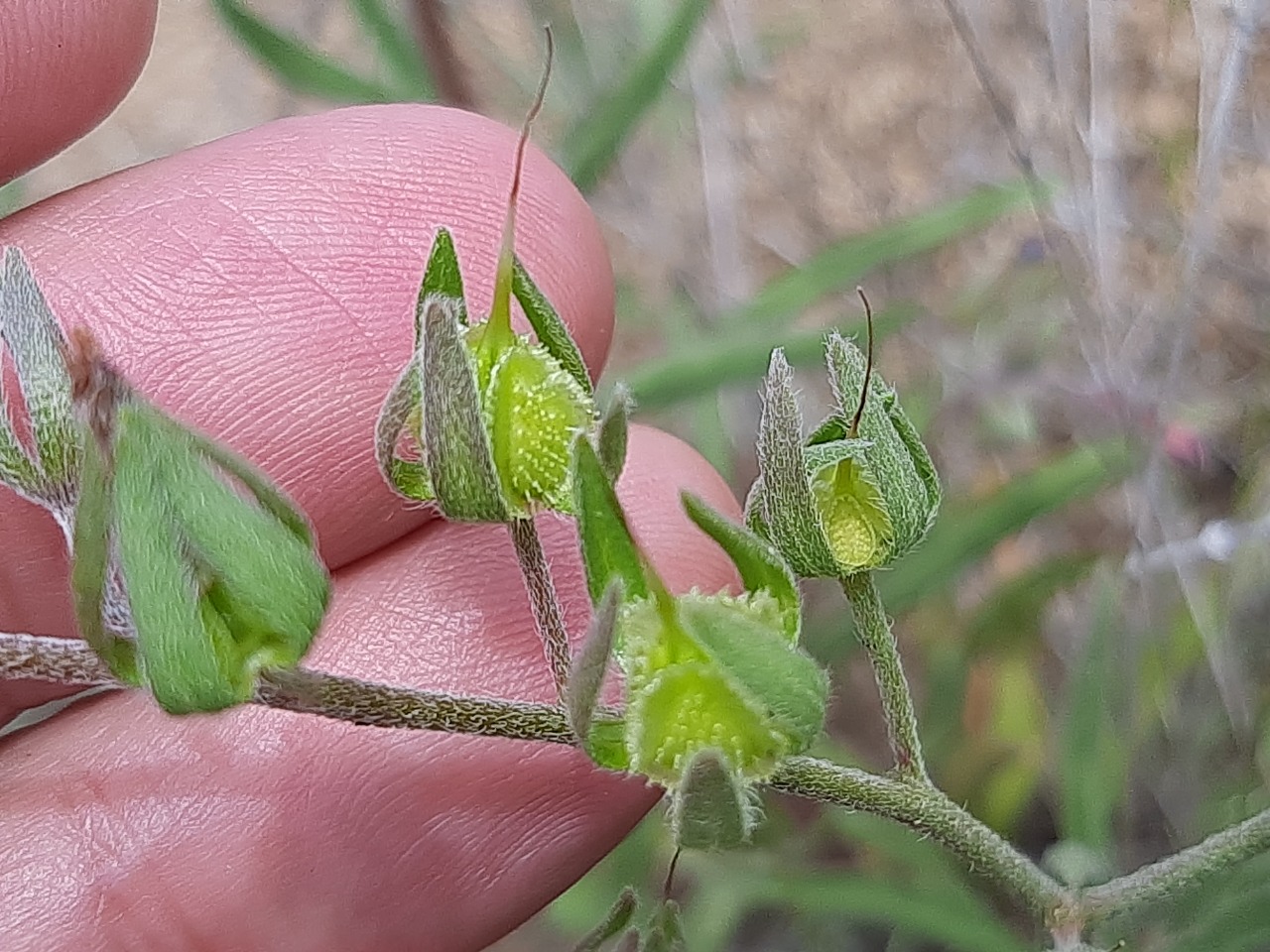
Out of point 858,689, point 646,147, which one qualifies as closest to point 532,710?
point 858,689

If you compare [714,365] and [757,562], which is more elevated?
[757,562]

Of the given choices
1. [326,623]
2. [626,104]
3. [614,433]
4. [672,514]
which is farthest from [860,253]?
[614,433]

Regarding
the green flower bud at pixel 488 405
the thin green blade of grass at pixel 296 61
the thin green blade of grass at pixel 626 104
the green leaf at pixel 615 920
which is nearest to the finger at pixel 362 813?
the green leaf at pixel 615 920

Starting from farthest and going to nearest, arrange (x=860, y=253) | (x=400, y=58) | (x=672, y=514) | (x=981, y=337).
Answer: (x=981, y=337) < (x=400, y=58) < (x=860, y=253) < (x=672, y=514)

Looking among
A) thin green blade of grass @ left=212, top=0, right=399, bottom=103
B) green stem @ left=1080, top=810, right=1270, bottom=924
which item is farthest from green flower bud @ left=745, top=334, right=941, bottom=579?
thin green blade of grass @ left=212, top=0, right=399, bottom=103

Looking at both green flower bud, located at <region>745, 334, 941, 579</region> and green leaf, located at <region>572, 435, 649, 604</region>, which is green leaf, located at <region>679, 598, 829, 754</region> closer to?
green leaf, located at <region>572, 435, 649, 604</region>

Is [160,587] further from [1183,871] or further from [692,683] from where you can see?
[1183,871]

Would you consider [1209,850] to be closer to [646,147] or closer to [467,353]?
[467,353]
